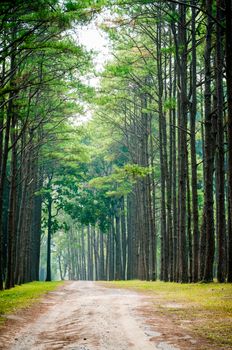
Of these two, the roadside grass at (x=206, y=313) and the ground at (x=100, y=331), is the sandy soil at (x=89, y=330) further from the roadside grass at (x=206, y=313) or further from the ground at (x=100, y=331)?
the roadside grass at (x=206, y=313)

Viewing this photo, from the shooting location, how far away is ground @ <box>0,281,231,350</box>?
6.25 m

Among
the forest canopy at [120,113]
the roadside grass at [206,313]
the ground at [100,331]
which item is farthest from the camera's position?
the forest canopy at [120,113]

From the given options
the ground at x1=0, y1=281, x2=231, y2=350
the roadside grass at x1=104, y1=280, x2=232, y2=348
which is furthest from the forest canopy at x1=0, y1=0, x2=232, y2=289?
the ground at x1=0, y1=281, x2=231, y2=350

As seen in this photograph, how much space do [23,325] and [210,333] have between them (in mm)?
3492

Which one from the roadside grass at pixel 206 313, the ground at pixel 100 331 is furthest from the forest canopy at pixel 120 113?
the ground at pixel 100 331

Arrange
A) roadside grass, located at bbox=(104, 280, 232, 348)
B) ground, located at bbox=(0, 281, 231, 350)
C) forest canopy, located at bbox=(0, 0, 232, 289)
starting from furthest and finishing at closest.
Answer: forest canopy, located at bbox=(0, 0, 232, 289) → roadside grass, located at bbox=(104, 280, 232, 348) → ground, located at bbox=(0, 281, 231, 350)

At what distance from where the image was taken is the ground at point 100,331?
20.5ft

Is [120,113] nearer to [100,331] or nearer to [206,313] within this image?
[206,313]

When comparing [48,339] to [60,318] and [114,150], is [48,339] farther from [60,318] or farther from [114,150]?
[114,150]

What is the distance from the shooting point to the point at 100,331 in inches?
285

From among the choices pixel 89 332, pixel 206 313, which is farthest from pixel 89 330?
pixel 206 313

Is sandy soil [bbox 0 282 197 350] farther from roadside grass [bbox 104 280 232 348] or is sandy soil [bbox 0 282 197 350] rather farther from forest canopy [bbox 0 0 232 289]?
forest canopy [bbox 0 0 232 289]

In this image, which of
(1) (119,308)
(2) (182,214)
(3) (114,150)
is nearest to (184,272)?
(2) (182,214)

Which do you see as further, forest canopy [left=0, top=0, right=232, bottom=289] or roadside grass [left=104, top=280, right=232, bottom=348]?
forest canopy [left=0, top=0, right=232, bottom=289]
